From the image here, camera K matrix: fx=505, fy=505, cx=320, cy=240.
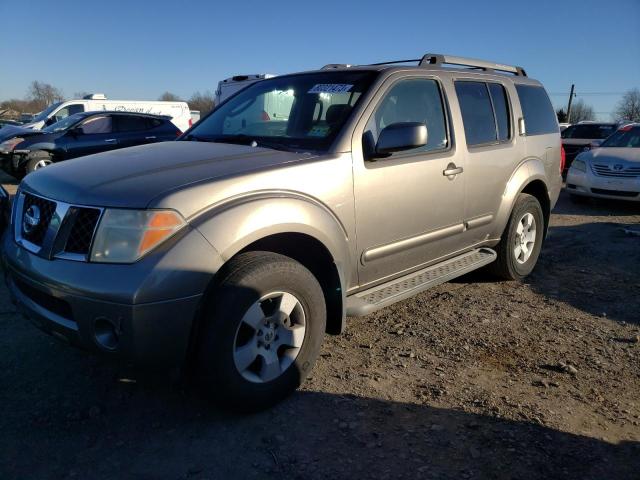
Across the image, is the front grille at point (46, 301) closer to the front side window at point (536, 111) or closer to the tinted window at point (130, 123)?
the front side window at point (536, 111)

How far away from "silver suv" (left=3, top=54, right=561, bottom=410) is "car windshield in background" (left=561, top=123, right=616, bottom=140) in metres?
12.9

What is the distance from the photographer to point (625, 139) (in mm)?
9977

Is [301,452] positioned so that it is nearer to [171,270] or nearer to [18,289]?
[171,270]

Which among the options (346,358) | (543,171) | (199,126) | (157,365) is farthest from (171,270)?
(543,171)

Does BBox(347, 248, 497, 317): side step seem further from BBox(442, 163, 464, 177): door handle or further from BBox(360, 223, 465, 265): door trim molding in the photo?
BBox(442, 163, 464, 177): door handle

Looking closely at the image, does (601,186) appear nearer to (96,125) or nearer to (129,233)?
(129,233)

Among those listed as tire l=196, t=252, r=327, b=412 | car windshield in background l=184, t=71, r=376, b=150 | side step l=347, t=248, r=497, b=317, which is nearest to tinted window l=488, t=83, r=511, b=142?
side step l=347, t=248, r=497, b=317

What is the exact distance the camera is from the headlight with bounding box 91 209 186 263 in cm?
226

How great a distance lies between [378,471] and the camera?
7.49 ft

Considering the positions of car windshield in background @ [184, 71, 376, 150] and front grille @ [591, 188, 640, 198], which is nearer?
car windshield in background @ [184, 71, 376, 150]

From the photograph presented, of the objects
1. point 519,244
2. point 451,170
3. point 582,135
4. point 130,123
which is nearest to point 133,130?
point 130,123

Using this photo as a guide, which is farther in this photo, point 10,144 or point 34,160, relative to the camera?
point 10,144

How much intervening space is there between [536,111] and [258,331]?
3860 mm

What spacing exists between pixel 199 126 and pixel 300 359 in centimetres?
212
